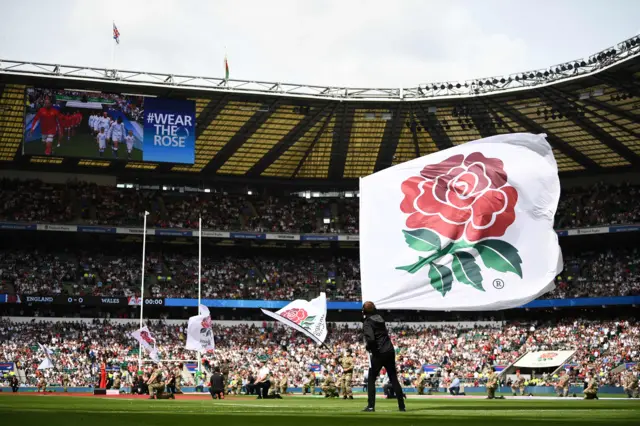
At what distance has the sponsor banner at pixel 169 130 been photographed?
51.2m

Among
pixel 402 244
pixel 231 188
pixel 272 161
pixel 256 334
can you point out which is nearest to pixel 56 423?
pixel 402 244

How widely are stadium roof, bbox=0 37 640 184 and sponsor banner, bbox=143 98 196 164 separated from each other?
30.6 inches

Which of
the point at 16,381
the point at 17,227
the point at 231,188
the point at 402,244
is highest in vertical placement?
the point at 231,188

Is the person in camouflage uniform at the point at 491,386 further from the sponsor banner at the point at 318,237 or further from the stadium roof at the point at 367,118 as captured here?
the sponsor banner at the point at 318,237

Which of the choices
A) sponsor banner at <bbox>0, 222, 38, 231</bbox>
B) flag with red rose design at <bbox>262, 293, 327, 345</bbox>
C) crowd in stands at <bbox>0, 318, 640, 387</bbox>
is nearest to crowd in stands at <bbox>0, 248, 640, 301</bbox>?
crowd in stands at <bbox>0, 318, 640, 387</bbox>

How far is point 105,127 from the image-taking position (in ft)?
167

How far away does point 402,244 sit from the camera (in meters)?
12.0

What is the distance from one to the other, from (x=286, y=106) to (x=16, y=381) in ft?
75.4

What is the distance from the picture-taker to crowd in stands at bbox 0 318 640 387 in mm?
49969

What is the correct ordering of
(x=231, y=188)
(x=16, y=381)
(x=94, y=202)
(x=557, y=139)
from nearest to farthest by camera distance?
(x=16, y=381)
(x=557, y=139)
(x=94, y=202)
(x=231, y=188)

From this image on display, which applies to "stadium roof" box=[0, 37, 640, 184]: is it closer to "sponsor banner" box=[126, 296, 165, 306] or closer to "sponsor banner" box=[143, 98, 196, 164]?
"sponsor banner" box=[143, 98, 196, 164]

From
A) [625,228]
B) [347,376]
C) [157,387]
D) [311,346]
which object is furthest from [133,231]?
[347,376]

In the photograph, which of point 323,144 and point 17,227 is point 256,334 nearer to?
point 323,144

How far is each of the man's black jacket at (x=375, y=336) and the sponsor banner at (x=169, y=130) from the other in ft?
128
